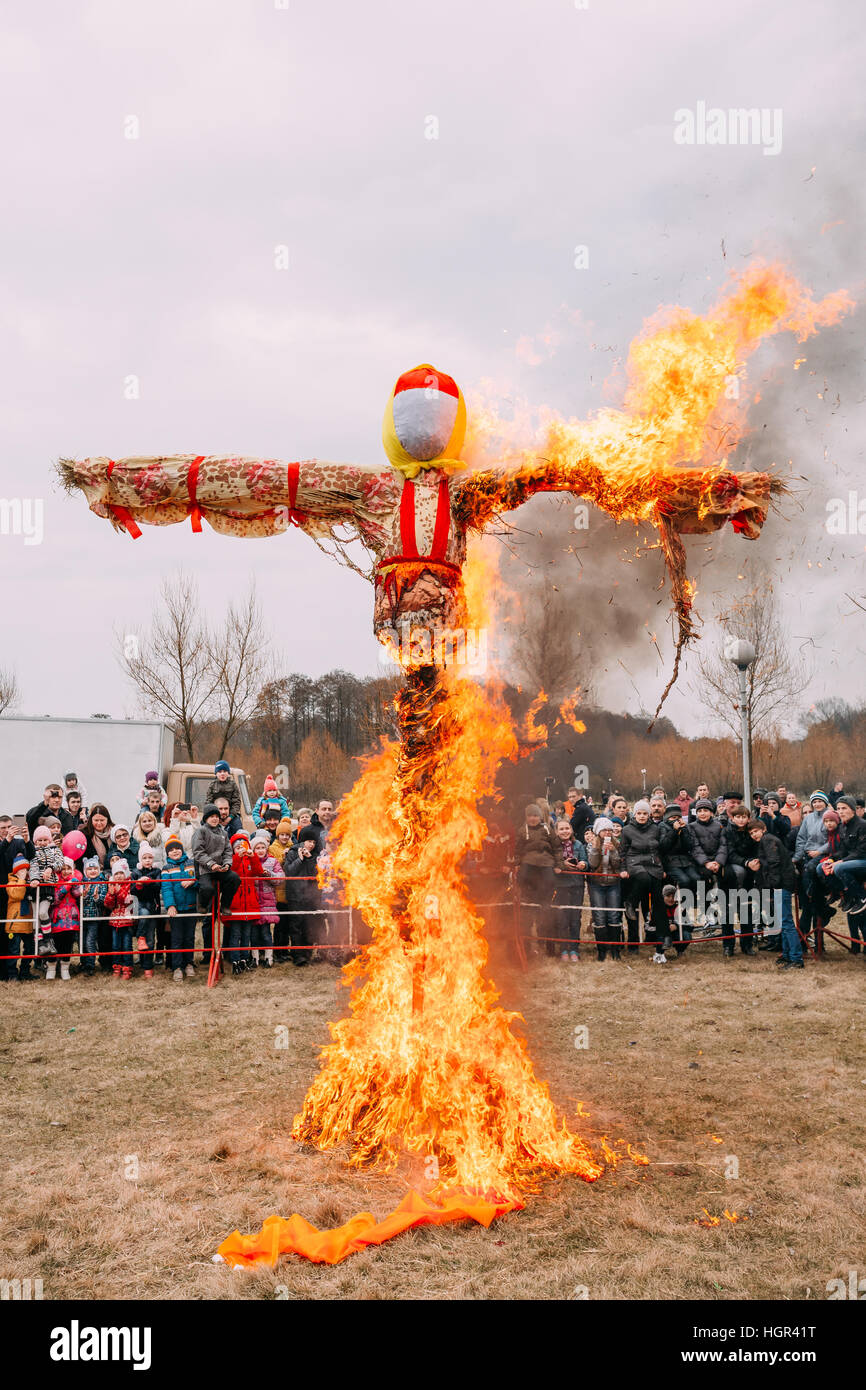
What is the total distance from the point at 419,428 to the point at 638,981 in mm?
7657

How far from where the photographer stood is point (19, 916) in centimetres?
1078

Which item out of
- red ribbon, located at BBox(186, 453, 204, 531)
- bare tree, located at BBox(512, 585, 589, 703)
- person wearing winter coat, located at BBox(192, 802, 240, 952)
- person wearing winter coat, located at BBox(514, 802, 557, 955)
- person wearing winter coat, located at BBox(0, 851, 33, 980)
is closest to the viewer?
red ribbon, located at BBox(186, 453, 204, 531)

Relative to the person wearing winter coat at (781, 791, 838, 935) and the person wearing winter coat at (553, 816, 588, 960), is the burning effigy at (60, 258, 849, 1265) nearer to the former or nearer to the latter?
the person wearing winter coat at (553, 816, 588, 960)

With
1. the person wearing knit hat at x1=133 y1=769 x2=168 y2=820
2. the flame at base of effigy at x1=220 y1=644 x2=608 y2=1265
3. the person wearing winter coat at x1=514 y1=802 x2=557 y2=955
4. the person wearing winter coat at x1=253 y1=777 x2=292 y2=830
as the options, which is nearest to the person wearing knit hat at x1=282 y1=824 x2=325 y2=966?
the person wearing winter coat at x1=514 y1=802 x2=557 y2=955

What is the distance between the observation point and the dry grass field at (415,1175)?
4.02 meters

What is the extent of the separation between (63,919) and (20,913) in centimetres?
61

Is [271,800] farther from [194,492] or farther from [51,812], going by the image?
[194,492]

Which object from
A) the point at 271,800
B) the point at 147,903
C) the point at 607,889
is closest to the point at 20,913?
the point at 147,903

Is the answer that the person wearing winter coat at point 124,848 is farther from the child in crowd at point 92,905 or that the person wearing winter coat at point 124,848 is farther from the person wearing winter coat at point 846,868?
the person wearing winter coat at point 846,868

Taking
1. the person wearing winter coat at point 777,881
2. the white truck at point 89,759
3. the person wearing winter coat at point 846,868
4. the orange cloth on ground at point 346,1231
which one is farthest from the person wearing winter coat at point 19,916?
the person wearing winter coat at point 846,868

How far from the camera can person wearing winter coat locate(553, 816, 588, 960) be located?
11773 millimetres

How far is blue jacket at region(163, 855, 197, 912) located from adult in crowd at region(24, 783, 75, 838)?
56.9 inches
